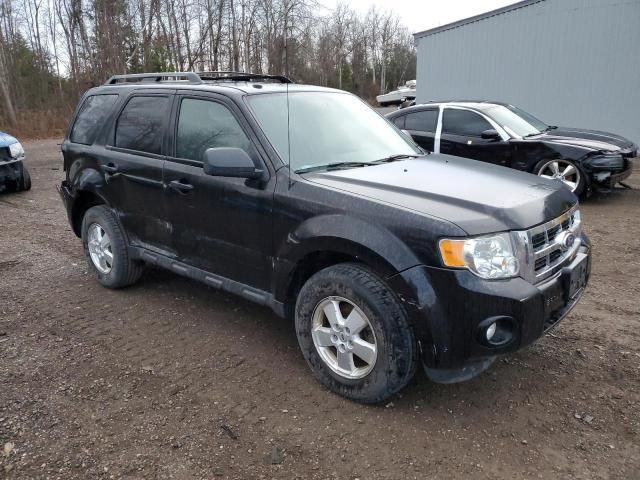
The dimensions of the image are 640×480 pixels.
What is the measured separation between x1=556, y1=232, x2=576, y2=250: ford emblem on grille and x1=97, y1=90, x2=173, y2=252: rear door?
2.76 m

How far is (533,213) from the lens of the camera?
2846 mm

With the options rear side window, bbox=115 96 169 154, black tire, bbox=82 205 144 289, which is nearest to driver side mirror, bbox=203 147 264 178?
rear side window, bbox=115 96 169 154

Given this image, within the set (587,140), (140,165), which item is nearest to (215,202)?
(140,165)

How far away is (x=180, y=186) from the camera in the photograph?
12.4 feet

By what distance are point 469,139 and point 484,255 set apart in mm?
6081

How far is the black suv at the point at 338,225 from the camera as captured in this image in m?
2.63

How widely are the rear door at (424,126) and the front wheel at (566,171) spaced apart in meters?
1.68

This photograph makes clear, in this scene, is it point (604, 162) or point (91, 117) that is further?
point (604, 162)

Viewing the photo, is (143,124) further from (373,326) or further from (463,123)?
(463,123)

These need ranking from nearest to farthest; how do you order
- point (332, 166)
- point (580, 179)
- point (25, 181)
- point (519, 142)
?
point (332, 166) → point (580, 179) → point (519, 142) → point (25, 181)

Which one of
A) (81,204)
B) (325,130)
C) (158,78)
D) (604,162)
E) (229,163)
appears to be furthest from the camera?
(604,162)

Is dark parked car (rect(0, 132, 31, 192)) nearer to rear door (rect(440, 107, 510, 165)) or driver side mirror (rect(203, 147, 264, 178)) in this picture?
rear door (rect(440, 107, 510, 165))

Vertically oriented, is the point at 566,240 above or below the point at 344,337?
above

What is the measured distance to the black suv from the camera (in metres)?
2.63
